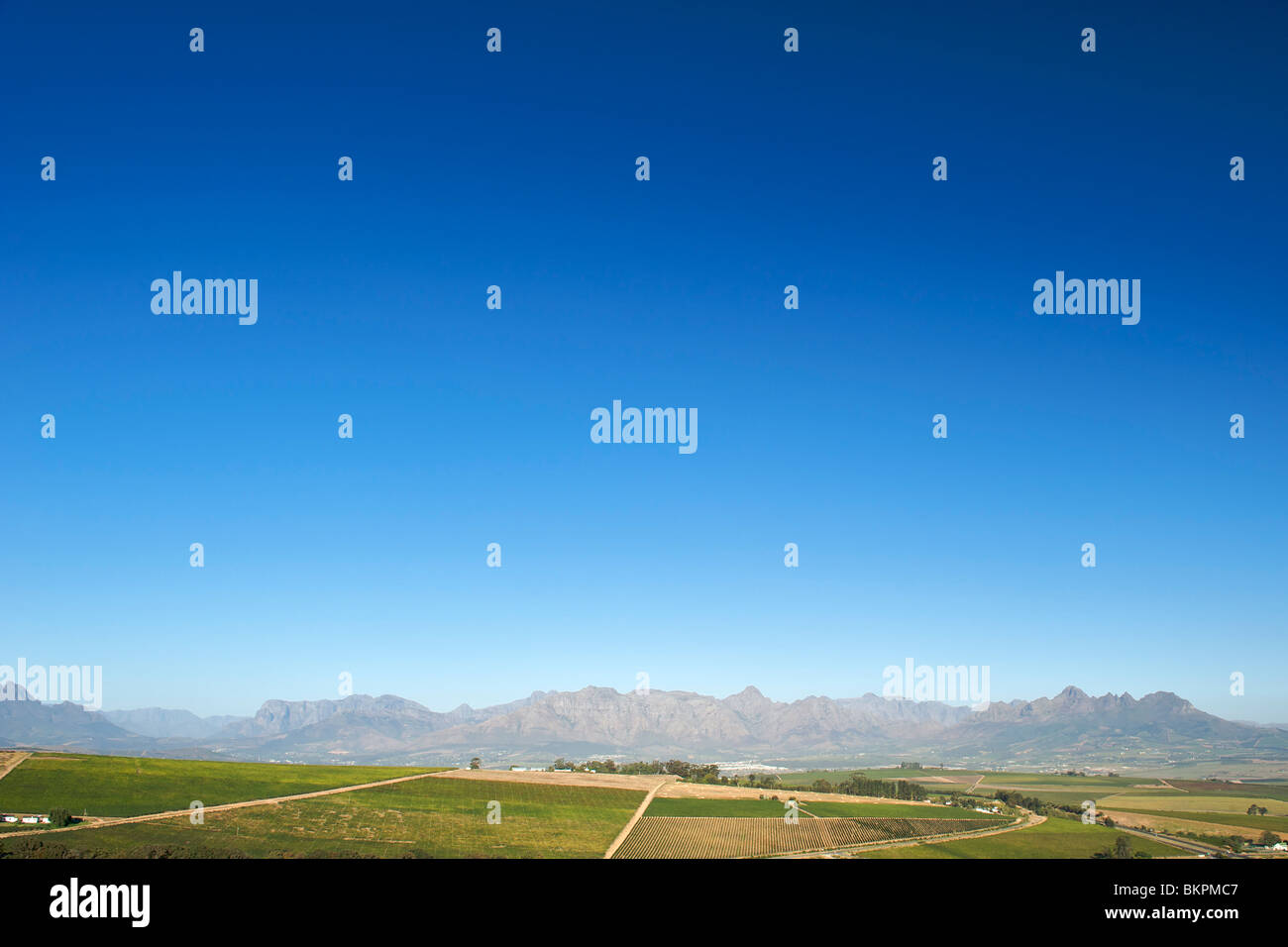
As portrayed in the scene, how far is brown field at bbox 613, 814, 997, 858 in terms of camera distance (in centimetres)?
8294

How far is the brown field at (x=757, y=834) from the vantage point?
82938mm

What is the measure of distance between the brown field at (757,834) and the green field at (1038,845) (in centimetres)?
460

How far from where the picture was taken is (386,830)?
86.8 metres

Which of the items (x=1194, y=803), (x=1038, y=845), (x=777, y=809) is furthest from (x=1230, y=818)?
(x=777, y=809)

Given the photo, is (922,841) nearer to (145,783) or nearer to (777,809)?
(777,809)

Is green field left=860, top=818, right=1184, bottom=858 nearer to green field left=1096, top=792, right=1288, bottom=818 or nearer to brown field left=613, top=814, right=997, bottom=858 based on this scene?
brown field left=613, top=814, right=997, bottom=858

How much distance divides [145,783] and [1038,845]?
11696cm


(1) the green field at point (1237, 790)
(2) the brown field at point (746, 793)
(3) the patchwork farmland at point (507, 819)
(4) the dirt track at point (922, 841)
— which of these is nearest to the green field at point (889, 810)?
(3) the patchwork farmland at point (507, 819)

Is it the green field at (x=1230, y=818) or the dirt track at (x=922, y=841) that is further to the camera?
the green field at (x=1230, y=818)

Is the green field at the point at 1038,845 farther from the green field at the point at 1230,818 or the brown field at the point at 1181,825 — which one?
the green field at the point at 1230,818

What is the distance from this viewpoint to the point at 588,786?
125 meters
